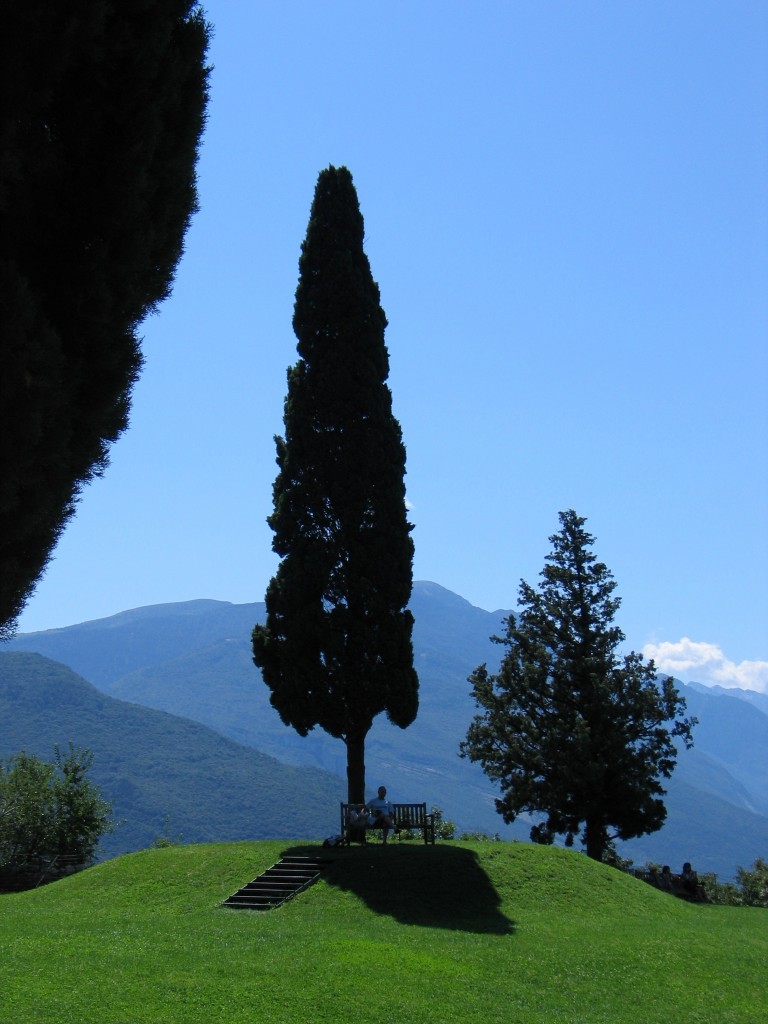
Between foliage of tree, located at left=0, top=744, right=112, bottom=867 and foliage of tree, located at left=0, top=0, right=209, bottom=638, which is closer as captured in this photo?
foliage of tree, located at left=0, top=0, right=209, bottom=638

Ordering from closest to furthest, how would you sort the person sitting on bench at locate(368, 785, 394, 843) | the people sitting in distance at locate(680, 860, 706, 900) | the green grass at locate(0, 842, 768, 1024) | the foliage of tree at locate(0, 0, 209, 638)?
the foliage of tree at locate(0, 0, 209, 638) < the green grass at locate(0, 842, 768, 1024) < the person sitting on bench at locate(368, 785, 394, 843) < the people sitting in distance at locate(680, 860, 706, 900)

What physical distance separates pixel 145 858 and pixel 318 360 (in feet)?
48.1

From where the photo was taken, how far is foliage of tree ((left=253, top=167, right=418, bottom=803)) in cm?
2766

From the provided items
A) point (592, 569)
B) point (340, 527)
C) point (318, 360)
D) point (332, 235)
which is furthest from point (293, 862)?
point (592, 569)

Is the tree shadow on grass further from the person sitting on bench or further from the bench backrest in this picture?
the bench backrest

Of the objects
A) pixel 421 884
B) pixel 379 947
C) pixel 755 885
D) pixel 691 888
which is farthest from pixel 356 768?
pixel 755 885

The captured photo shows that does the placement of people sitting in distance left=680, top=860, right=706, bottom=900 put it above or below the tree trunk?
below

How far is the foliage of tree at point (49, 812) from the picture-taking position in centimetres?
3462

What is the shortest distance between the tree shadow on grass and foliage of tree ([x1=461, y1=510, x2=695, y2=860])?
529 inches

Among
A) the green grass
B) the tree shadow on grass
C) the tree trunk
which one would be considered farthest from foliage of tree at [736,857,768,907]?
the tree shadow on grass

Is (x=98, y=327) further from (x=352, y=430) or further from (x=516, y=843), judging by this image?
(x=516, y=843)

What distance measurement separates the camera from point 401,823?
25.7 meters

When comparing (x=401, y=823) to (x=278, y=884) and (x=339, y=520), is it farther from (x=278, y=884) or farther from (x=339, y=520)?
(x=339, y=520)

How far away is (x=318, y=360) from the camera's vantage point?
29703 millimetres
